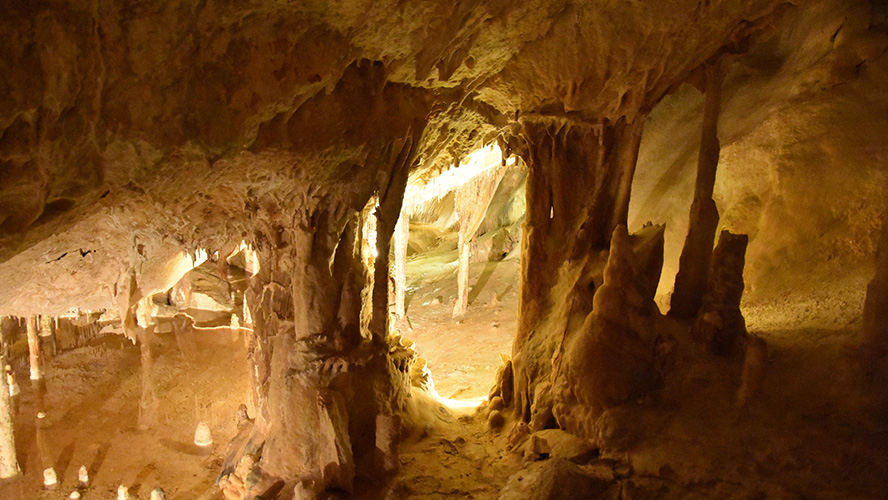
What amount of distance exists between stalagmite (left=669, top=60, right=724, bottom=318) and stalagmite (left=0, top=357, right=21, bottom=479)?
9.90m

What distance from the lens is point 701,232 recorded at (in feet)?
17.2

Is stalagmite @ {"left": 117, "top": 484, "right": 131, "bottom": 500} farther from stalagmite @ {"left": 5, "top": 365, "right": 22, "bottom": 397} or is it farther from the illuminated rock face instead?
stalagmite @ {"left": 5, "top": 365, "right": 22, "bottom": 397}

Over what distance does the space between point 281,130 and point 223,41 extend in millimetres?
1058

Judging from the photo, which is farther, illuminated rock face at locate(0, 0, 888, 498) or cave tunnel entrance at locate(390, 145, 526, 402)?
cave tunnel entrance at locate(390, 145, 526, 402)

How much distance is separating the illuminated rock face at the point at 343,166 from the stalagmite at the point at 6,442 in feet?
10.3

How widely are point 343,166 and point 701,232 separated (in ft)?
12.7

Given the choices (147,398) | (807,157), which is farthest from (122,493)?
(807,157)

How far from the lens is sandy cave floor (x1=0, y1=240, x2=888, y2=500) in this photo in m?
3.81

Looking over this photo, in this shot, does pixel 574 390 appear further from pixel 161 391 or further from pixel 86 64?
pixel 161 391

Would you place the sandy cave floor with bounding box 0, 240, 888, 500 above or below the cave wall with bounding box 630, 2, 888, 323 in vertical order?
below

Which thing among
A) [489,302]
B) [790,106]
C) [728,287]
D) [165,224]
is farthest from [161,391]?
[790,106]

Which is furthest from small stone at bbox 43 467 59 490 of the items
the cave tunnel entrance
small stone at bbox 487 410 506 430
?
small stone at bbox 487 410 506 430

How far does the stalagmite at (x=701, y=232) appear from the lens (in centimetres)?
526

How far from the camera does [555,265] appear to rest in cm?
667
